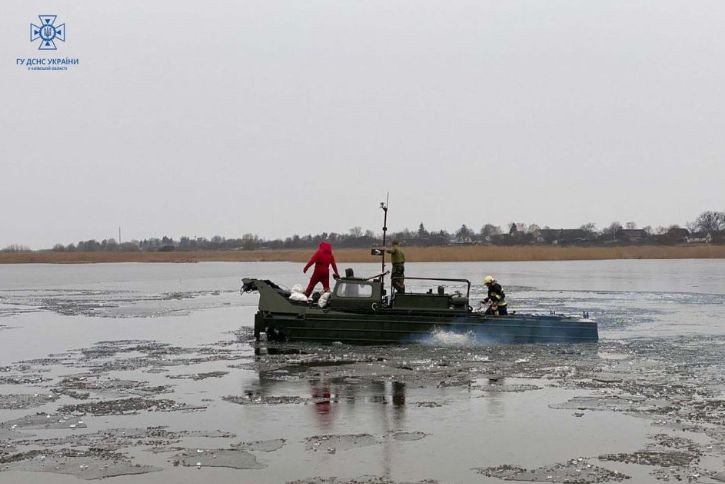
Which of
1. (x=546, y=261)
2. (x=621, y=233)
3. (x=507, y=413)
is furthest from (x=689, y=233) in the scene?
(x=507, y=413)

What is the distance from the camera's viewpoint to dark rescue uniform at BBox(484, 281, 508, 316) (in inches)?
665

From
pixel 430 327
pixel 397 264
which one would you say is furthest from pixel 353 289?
pixel 430 327

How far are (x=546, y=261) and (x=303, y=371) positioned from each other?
64368 millimetres

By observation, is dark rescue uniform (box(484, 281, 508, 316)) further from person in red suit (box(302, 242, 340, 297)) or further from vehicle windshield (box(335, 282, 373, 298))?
person in red suit (box(302, 242, 340, 297))

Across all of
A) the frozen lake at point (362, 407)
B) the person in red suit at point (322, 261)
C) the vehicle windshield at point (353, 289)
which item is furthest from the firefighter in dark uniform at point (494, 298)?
the person in red suit at point (322, 261)

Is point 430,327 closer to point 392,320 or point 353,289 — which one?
point 392,320

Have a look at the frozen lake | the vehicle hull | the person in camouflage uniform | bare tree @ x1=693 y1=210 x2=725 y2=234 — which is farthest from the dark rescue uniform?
bare tree @ x1=693 y1=210 x2=725 y2=234

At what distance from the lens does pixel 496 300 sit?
668 inches

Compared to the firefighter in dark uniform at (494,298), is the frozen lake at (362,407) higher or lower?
lower

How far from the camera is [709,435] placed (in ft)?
28.9

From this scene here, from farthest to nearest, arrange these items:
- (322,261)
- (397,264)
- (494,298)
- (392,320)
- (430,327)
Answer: (322,261), (397,264), (494,298), (392,320), (430,327)

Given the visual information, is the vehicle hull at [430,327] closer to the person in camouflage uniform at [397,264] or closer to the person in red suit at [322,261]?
the person in camouflage uniform at [397,264]

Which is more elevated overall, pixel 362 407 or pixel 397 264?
pixel 397 264

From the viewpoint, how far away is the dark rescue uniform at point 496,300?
16891mm
